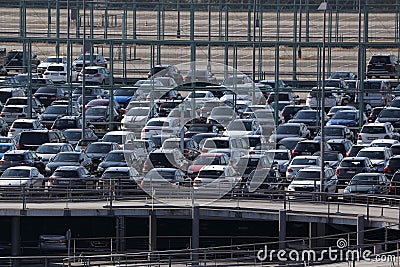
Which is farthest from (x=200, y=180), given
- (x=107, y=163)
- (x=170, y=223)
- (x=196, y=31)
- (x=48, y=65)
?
(x=196, y=31)

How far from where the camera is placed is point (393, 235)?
41.6 m

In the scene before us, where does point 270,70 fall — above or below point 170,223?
above

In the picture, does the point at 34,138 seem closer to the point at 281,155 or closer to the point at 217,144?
the point at 217,144

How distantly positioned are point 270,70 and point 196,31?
9892 mm

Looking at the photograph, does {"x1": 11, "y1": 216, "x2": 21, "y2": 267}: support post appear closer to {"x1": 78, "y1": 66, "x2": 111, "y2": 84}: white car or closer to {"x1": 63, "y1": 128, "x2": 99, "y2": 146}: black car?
{"x1": 63, "y1": 128, "x2": 99, "y2": 146}: black car

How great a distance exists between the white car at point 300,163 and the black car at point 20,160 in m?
8.09

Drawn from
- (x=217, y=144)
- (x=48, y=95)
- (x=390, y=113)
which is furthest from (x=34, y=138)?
(x=48, y=95)

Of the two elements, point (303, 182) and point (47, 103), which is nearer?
point (303, 182)

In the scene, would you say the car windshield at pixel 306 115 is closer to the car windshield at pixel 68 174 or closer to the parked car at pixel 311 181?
the parked car at pixel 311 181

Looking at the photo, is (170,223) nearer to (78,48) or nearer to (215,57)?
(215,57)

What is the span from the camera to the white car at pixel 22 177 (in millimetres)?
45344

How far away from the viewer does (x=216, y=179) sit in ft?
149

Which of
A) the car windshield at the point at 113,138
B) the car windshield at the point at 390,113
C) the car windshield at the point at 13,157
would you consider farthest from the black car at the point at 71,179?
the car windshield at the point at 390,113

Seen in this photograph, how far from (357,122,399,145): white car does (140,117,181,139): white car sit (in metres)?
6.86
